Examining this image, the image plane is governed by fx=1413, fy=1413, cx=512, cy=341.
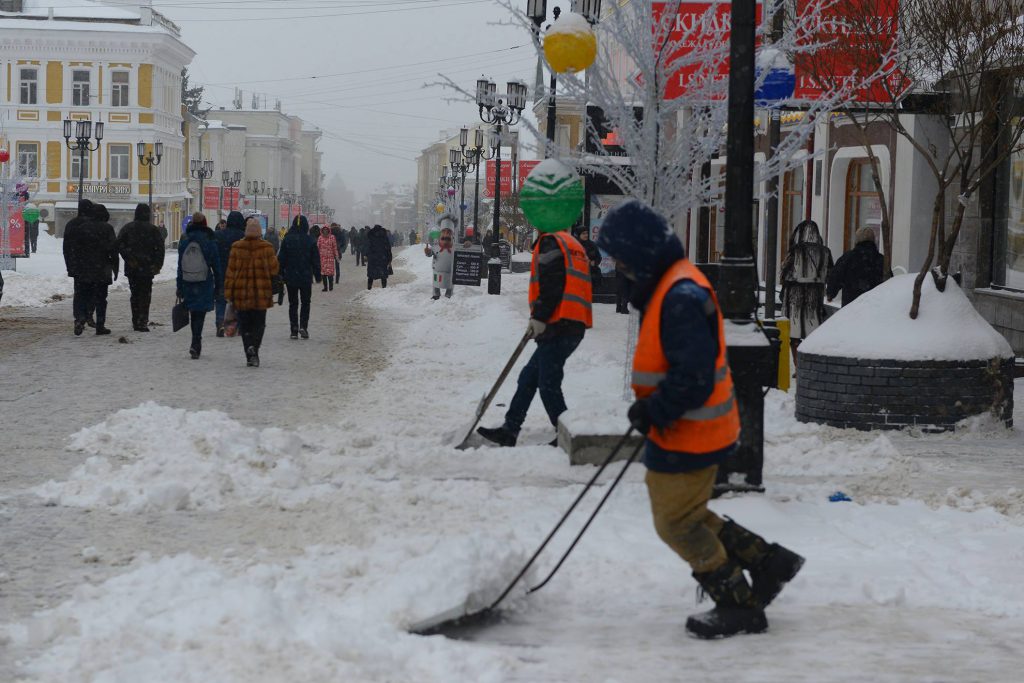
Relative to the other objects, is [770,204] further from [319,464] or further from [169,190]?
[169,190]

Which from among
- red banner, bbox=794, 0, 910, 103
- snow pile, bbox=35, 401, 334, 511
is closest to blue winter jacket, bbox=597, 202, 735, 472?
snow pile, bbox=35, 401, 334, 511

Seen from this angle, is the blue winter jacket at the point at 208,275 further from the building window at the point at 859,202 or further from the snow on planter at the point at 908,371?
the building window at the point at 859,202

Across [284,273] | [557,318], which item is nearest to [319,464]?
[557,318]

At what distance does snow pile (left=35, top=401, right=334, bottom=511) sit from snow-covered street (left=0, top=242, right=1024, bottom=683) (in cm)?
2

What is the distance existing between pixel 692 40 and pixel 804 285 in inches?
149

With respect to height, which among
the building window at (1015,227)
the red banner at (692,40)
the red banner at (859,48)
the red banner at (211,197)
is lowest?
the building window at (1015,227)

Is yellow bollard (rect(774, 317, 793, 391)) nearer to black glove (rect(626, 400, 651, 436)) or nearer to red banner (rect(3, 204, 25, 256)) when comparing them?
black glove (rect(626, 400, 651, 436))

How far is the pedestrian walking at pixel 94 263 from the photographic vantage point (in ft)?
59.8

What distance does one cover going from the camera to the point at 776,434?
34.1ft

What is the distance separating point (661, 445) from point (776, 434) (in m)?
5.45

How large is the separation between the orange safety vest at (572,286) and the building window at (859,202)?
51.7 ft

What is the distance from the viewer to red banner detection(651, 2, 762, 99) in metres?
11.6

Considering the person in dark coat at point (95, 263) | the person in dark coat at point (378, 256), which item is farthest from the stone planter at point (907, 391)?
the person in dark coat at point (378, 256)

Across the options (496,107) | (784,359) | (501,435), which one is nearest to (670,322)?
(501,435)
